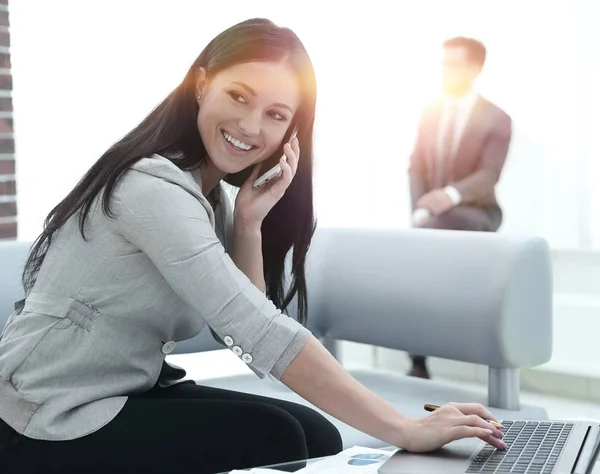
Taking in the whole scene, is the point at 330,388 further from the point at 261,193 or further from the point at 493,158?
the point at 493,158

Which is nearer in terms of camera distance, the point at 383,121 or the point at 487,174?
the point at 487,174

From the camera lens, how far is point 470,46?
3.80 m

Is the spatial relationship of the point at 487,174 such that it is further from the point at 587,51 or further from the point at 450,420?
the point at 450,420

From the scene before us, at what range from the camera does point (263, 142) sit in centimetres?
154

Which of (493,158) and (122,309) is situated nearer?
(122,309)

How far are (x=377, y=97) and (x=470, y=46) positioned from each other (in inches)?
43.6

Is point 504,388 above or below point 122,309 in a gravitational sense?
below

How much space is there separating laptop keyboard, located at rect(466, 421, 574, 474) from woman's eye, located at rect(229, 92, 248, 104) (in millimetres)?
693

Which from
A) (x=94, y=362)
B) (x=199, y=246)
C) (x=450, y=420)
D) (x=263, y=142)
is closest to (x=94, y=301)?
(x=94, y=362)

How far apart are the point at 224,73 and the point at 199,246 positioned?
1.23 ft

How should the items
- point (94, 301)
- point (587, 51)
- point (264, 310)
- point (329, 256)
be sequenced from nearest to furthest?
point (264, 310)
point (94, 301)
point (329, 256)
point (587, 51)

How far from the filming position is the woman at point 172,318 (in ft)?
4.08

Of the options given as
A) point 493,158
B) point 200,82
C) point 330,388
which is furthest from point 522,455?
point 493,158

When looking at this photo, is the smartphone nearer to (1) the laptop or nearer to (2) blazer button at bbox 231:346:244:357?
(2) blazer button at bbox 231:346:244:357
